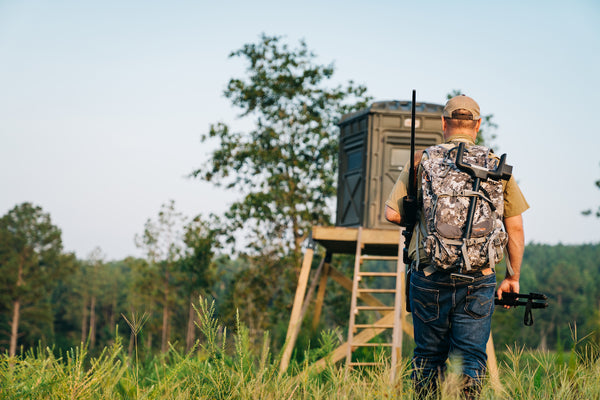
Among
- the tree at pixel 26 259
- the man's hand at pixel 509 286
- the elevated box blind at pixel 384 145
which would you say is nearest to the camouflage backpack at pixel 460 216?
the man's hand at pixel 509 286

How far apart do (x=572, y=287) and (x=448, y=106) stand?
89.0 metres

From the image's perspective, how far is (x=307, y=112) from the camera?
16.0 metres

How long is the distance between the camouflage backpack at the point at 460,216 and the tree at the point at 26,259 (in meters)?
45.9

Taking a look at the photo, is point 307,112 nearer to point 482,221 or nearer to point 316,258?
point 316,258

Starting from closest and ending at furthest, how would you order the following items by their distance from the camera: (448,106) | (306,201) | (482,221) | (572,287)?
(482,221), (448,106), (306,201), (572,287)

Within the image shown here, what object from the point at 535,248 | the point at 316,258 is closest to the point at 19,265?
the point at 316,258

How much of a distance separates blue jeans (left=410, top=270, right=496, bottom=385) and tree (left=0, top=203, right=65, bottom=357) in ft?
150

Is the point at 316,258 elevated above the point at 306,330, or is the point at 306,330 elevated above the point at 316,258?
the point at 316,258

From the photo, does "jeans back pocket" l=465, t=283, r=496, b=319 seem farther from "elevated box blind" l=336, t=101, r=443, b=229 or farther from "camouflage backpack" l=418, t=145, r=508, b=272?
"elevated box blind" l=336, t=101, r=443, b=229

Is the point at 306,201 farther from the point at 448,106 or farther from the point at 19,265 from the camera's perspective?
the point at 19,265

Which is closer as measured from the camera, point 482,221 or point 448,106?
point 482,221

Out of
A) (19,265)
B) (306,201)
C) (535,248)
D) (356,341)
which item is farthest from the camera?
(535,248)

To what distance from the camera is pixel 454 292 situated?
3420mm

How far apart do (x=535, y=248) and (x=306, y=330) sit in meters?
110
